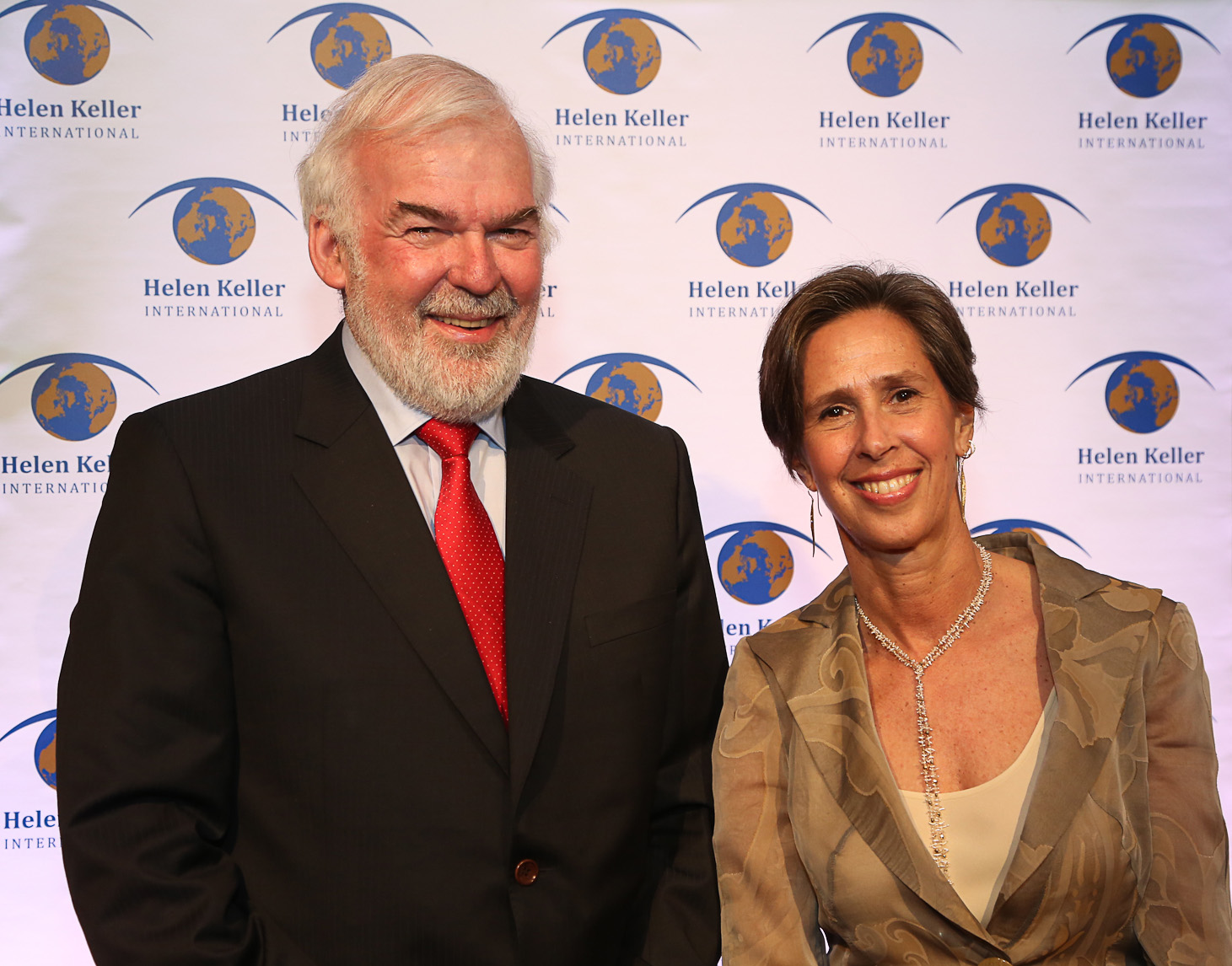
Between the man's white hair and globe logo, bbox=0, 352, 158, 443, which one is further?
globe logo, bbox=0, 352, 158, 443

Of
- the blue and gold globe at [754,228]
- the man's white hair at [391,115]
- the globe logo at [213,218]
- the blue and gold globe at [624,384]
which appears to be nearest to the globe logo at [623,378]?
the blue and gold globe at [624,384]

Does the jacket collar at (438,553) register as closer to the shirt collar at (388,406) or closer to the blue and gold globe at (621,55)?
the shirt collar at (388,406)

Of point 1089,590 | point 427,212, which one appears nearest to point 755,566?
point 1089,590

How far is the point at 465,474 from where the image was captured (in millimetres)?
1878

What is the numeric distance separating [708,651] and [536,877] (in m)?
0.56

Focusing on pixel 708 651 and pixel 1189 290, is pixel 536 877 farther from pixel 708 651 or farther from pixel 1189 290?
pixel 1189 290

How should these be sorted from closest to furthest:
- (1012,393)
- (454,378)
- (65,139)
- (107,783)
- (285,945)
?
(107,783)
(285,945)
(454,378)
(65,139)
(1012,393)

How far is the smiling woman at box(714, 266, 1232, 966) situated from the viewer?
1793mm

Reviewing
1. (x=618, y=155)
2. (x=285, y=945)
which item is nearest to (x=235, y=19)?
(x=618, y=155)

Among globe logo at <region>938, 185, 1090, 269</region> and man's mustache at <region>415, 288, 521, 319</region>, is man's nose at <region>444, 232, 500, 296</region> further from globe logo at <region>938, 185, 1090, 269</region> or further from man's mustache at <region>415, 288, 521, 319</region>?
globe logo at <region>938, 185, 1090, 269</region>

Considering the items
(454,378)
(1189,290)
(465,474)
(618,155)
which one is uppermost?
(618,155)

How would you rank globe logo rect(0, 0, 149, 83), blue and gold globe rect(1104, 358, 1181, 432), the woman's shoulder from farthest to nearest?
blue and gold globe rect(1104, 358, 1181, 432) < globe logo rect(0, 0, 149, 83) < the woman's shoulder

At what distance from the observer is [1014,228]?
11.0 feet

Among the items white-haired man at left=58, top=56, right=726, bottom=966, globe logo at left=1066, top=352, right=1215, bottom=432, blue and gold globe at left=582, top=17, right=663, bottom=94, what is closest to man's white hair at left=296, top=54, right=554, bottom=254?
white-haired man at left=58, top=56, right=726, bottom=966
